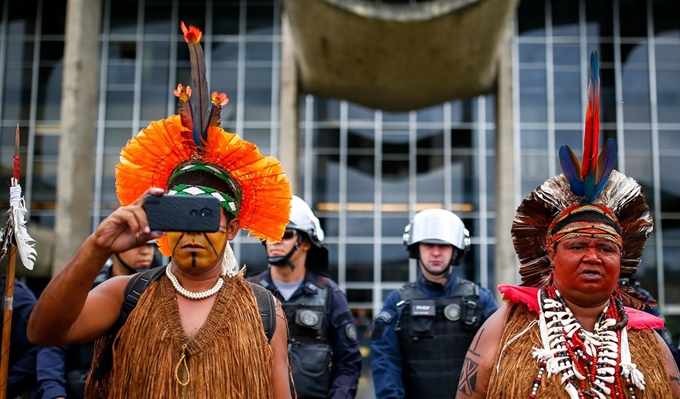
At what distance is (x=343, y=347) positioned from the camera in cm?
505

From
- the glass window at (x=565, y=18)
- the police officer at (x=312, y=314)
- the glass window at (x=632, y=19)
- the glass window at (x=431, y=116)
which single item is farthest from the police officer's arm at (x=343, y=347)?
the glass window at (x=632, y=19)

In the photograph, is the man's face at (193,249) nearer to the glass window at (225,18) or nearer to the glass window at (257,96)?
the glass window at (257,96)

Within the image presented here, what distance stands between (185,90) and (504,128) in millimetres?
15198

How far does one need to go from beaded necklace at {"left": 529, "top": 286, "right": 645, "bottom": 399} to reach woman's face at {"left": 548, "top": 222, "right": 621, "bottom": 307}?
9 centimetres

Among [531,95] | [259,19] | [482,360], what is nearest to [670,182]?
[531,95]

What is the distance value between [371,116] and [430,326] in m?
15.2

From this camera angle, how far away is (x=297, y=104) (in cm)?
1723

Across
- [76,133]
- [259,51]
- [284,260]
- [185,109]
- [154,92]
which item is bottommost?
[284,260]

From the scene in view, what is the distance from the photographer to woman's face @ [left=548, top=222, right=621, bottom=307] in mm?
2955

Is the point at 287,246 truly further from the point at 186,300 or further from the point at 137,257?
the point at 186,300

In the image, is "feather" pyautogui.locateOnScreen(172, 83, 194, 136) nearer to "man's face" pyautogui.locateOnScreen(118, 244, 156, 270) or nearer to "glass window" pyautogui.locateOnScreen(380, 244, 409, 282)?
"man's face" pyautogui.locateOnScreen(118, 244, 156, 270)

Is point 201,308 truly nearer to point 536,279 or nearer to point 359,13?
point 536,279

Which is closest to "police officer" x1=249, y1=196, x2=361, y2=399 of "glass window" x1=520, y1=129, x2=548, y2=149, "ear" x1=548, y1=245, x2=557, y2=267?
"ear" x1=548, y1=245, x2=557, y2=267

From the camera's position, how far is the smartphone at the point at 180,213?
7.53 ft
